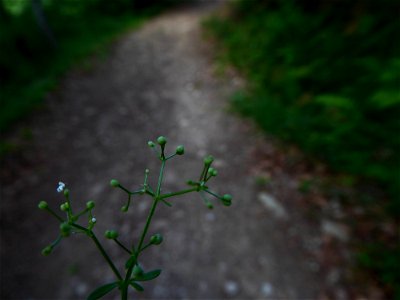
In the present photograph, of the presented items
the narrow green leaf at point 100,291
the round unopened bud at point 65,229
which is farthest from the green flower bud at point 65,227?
the narrow green leaf at point 100,291

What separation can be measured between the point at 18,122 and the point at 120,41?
5115mm

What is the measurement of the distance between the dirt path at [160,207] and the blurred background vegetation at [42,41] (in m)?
0.46

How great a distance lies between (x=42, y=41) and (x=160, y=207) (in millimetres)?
6284

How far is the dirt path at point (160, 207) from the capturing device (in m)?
3.41

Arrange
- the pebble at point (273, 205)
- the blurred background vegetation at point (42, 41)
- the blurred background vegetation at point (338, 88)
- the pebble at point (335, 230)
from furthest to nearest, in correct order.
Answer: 1. the blurred background vegetation at point (42, 41)
2. the pebble at point (273, 205)
3. the blurred background vegetation at point (338, 88)
4. the pebble at point (335, 230)

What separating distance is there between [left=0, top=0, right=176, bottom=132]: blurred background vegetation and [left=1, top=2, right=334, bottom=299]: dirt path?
464 millimetres

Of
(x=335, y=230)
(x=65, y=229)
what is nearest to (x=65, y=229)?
(x=65, y=229)

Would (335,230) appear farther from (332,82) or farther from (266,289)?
(332,82)

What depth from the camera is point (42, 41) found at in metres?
8.00

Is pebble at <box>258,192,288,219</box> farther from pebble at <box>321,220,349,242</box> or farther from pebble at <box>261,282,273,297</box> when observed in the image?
pebble at <box>261,282,273,297</box>

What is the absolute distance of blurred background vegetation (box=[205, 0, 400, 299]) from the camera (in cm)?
394

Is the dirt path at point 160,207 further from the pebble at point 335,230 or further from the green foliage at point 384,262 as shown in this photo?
the green foliage at point 384,262

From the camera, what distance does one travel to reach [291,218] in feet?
13.1

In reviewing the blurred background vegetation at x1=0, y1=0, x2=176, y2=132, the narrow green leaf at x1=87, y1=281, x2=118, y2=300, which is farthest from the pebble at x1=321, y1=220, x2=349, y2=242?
the blurred background vegetation at x1=0, y1=0, x2=176, y2=132
